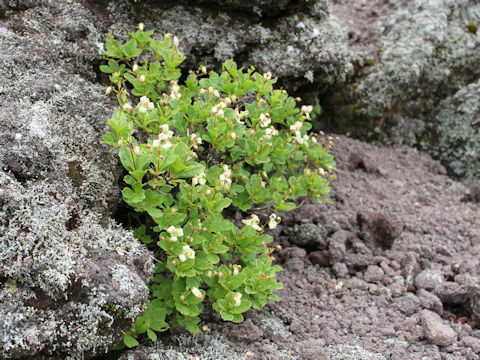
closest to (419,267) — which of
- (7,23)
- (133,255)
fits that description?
(133,255)

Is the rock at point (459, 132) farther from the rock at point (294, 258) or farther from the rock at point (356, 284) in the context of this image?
the rock at point (294, 258)

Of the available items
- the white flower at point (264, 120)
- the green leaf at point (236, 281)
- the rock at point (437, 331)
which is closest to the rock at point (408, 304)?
the rock at point (437, 331)

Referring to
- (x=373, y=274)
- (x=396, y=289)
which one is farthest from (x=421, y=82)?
(x=396, y=289)

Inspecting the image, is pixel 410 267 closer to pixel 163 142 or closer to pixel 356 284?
pixel 356 284

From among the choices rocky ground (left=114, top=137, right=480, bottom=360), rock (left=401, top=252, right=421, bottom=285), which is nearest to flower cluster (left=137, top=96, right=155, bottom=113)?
rocky ground (left=114, top=137, right=480, bottom=360)

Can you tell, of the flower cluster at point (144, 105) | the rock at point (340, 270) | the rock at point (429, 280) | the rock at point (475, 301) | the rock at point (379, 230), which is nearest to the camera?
the flower cluster at point (144, 105)

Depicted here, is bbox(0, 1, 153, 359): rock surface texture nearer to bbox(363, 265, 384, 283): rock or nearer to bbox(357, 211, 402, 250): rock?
bbox(363, 265, 384, 283): rock
